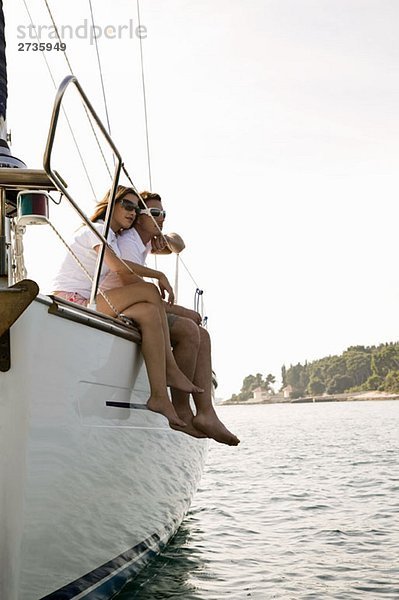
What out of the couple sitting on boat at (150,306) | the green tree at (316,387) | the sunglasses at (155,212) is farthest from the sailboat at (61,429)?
the green tree at (316,387)

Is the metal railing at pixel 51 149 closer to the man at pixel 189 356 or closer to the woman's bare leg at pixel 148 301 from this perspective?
the woman's bare leg at pixel 148 301

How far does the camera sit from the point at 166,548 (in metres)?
5.84

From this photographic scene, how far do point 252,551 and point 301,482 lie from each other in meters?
4.95

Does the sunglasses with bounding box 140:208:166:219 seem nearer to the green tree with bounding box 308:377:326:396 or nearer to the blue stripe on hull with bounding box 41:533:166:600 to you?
the blue stripe on hull with bounding box 41:533:166:600

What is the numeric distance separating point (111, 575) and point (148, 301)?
1.40 m

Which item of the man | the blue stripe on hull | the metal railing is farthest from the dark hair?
the blue stripe on hull

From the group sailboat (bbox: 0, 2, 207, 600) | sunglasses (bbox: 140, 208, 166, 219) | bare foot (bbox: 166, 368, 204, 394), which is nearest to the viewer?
sailboat (bbox: 0, 2, 207, 600)

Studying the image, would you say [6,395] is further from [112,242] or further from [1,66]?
[1,66]

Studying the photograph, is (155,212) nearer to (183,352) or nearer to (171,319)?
(171,319)

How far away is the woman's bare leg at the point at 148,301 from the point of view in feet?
13.8

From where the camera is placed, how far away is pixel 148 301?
13.8 feet

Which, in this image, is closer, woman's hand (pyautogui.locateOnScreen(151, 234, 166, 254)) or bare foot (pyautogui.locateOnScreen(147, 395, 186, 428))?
bare foot (pyautogui.locateOnScreen(147, 395, 186, 428))

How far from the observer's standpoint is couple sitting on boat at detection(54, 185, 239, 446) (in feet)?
13.6

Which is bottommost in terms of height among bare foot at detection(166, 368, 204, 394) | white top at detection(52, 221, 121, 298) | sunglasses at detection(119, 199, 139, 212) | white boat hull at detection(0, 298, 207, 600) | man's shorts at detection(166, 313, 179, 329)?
white boat hull at detection(0, 298, 207, 600)
